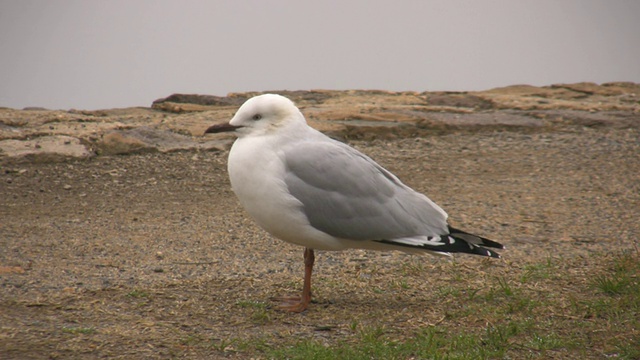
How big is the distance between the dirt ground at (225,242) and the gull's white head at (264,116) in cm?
86

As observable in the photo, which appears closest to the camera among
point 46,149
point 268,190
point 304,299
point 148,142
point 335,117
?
point 268,190

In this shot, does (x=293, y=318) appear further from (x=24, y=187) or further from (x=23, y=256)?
(x=24, y=187)

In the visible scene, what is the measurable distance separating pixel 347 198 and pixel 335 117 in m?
4.11

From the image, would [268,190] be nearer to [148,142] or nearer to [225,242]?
[225,242]

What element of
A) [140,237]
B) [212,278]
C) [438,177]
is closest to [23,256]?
[140,237]

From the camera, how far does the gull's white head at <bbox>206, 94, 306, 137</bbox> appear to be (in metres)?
3.98

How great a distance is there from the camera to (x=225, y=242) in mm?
5332

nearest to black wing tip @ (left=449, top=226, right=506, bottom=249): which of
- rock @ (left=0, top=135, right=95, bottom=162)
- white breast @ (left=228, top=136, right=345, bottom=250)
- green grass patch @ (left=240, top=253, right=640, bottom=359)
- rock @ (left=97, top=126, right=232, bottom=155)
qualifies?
green grass patch @ (left=240, top=253, right=640, bottom=359)

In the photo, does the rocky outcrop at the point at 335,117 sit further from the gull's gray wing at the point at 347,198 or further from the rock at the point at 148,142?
the gull's gray wing at the point at 347,198

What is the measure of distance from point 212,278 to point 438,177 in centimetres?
284

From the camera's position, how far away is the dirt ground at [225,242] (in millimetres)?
3830

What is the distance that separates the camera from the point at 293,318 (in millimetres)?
4004

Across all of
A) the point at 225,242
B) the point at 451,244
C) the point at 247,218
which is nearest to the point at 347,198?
the point at 451,244

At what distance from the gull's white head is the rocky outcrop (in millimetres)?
3287
